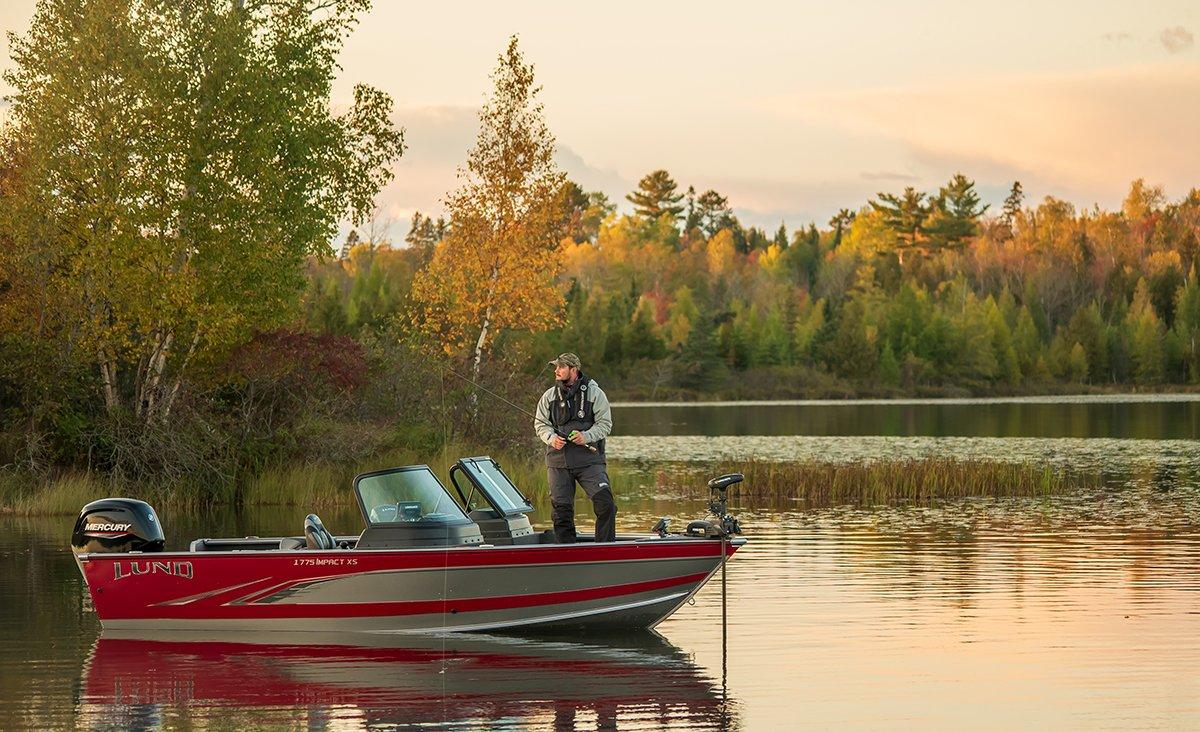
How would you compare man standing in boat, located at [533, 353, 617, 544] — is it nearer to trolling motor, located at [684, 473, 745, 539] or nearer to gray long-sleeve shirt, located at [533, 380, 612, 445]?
gray long-sleeve shirt, located at [533, 380, 612, 445]

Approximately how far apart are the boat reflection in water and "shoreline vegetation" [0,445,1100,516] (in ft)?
42.7

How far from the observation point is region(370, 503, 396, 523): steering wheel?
1514 centimetres

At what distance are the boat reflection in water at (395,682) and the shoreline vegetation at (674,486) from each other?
42.7 ft

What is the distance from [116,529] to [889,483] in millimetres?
17347

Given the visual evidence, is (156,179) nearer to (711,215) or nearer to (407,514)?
(407,514)

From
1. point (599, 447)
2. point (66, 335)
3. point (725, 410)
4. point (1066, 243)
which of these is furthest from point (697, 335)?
point (599, 447)

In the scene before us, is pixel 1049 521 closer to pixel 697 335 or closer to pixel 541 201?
pixel 541 201

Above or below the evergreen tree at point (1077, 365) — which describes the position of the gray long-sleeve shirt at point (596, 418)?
below

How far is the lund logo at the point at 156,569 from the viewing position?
50.6ft

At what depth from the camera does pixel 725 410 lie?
8406cm

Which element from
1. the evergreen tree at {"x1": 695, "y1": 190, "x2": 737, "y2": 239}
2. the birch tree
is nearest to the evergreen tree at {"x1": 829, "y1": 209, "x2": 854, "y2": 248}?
the evergreen tree at {"x1": 695, "y1": 190, "x2": 737, "y2": 239}

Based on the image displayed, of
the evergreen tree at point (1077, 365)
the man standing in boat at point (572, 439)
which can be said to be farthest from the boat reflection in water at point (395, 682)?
the evergreen tree at point (1077, 365)

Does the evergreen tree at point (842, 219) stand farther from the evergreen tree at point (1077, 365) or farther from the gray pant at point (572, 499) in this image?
the gray pant at point (572, 499)

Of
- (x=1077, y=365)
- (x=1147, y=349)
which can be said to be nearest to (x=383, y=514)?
(x=1077, y=365)
